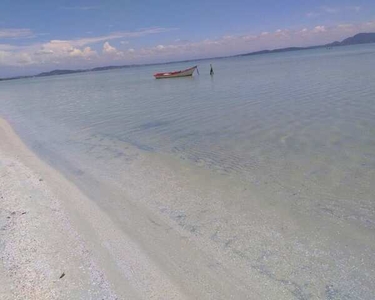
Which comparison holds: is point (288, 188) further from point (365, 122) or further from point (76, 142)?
point (76, 142)

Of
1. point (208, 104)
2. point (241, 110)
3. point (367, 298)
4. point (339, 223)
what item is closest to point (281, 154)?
point (339, 223)

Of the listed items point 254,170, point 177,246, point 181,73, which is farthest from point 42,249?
point 181,73

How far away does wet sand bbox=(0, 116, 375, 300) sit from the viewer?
15.6 feet

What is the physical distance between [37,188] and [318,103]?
1518cm

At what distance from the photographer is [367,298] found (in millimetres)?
4383

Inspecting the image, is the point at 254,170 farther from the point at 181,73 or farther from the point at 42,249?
the point at 181,73

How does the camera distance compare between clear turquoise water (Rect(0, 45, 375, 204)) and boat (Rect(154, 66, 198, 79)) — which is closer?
clear turquoise water (Rect(0, 45, 375, 204))

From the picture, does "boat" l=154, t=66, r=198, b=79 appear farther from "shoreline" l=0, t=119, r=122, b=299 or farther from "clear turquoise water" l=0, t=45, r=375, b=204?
"shoreline" l=0, t=119, r=122, b=299

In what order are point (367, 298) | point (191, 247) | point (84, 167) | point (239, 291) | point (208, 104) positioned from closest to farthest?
point (367, 298) → point (239, 291) → point (191, 247) → point (84, 167) → point (208, 104)

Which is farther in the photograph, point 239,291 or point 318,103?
point 318,103

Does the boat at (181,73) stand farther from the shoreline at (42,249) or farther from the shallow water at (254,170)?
the shoreline at (42,249)

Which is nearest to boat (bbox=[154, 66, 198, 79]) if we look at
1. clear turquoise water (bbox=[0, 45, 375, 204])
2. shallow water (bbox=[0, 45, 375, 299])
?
clear turquoise water (bbox=[0, 45, 375, 204])

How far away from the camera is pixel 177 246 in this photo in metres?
5.98

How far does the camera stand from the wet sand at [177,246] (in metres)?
4.75
